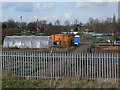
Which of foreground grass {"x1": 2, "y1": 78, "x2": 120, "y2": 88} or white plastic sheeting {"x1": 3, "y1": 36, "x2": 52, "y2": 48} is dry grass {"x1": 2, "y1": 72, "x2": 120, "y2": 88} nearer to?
foreground grass {"x1": 2, "y1": 78, "x2": 120, "y2": 88}

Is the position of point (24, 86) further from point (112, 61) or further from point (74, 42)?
point (74, 42)

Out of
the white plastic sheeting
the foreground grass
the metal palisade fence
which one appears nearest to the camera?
the foreground grass

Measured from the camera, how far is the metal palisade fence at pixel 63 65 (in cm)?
1129

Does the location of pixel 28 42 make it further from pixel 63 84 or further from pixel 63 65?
pixel 63 84

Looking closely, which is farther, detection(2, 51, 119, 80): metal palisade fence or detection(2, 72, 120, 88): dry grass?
detection(2, 51, 119, 80): metal palisade fence

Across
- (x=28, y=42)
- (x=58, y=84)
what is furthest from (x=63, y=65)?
(x=28, y=42)

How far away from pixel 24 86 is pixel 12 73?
2663 millimetres

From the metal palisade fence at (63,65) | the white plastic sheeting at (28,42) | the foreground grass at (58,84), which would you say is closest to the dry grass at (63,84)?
the foreground grass at (58,84)

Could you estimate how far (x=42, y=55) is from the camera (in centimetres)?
1177

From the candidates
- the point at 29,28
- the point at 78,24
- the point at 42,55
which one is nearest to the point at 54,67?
the point at 42,55

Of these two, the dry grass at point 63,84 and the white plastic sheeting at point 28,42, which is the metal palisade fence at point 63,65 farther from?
the white plastic sheeting at point 28,42

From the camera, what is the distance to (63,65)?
11.6m

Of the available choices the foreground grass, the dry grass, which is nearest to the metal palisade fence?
the dry grass

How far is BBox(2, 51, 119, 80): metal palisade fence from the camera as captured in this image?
444 inches
